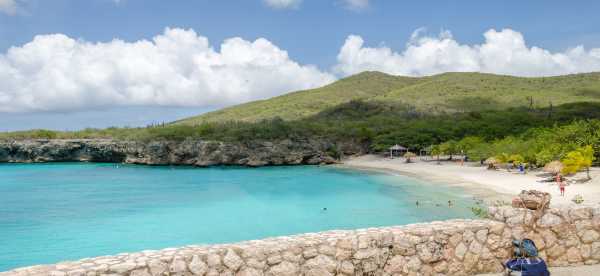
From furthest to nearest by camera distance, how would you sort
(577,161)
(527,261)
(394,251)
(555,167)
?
1. (555,167)
2. (577,161)
3. (394,251)
4. (527,261)

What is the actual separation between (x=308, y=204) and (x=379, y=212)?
639 cm

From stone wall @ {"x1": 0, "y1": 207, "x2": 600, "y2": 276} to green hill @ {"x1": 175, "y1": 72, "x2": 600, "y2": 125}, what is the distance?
269 ft

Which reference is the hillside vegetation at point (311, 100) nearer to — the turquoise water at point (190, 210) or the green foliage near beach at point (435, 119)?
the green foliage near beach at point (435, 119)

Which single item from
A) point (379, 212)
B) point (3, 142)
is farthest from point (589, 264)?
point (3, 142)

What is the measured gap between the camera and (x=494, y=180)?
31.6m

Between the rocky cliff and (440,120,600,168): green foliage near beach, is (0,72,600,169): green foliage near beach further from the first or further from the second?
the rocky cliff

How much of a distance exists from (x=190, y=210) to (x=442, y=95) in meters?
87.2

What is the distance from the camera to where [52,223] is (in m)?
25.2

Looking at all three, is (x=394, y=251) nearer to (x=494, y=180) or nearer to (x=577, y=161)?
(x=577, y=161)

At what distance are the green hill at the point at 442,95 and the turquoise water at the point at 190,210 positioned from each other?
186ft

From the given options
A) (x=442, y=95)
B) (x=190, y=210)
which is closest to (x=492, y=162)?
(x=190, y=210)

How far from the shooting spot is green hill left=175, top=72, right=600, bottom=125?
3681 inches

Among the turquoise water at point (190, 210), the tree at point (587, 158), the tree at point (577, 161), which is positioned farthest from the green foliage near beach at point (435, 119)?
the turquoise water at point (190, 210)

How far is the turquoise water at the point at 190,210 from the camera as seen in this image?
20438 millimetres
